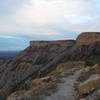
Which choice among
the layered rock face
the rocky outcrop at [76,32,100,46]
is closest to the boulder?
the layered rock face

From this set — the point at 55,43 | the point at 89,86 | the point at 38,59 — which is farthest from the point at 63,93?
the point at 55,43

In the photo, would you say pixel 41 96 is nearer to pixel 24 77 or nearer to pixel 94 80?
pixel 94 80

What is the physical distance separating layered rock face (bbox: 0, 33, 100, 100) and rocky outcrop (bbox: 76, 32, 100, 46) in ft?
5.65

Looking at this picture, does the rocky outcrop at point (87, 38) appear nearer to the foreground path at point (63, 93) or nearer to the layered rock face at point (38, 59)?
the layered rock face at point (38, 59)

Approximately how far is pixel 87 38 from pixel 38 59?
14.2 meters

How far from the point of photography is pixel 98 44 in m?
67.1

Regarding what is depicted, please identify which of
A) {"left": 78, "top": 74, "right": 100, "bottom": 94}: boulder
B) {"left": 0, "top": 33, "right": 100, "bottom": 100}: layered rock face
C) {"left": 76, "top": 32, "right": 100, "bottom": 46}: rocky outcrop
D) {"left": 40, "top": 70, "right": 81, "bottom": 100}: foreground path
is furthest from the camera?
{"left": 76, "top": 32, "right": 100, "bottom": 46}: rocky outcrop

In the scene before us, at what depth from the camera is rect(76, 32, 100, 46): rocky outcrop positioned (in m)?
69.5

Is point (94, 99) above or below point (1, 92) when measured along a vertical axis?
above

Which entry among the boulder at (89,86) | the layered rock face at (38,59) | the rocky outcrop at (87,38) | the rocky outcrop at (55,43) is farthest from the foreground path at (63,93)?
the rocky outcrop at (55,43)

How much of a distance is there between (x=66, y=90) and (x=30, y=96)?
2.30 m

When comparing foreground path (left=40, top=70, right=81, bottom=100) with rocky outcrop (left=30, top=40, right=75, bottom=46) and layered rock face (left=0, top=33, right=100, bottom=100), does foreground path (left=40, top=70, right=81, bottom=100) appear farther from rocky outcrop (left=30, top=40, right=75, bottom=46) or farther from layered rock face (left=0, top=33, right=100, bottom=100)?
rocky outcrop (left=30, top=40, right=75, bottom=46)

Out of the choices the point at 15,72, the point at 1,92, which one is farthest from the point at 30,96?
the point at 15,72

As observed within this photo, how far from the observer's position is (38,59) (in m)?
78.2
